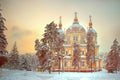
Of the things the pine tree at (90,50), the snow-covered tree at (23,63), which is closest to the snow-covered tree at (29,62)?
the snow-covered tree at (23,63)

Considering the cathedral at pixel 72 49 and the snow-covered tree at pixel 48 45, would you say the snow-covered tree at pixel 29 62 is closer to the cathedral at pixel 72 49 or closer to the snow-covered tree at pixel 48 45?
the snow-covered tree at pixel 48 45

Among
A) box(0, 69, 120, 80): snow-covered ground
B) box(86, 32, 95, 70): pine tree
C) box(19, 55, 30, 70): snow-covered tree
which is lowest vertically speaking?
box(0, 69, 120, 80): snow-covered ground

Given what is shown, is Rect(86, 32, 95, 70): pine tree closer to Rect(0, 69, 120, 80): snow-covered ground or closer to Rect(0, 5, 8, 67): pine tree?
Rect(0, 69, 120, 80): snow-covered ground

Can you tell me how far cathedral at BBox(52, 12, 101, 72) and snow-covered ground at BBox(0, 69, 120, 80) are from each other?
0.50 ft

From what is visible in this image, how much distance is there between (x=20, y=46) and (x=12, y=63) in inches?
22.9

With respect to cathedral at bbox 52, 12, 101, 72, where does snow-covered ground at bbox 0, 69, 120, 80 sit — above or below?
below

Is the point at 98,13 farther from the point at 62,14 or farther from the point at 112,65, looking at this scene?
the point at 112,65

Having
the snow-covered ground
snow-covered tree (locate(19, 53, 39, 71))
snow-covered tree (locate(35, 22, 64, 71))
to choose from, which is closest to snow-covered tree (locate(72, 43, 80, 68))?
the snow-covered ground

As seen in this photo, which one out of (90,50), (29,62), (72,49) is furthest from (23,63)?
(90,50)

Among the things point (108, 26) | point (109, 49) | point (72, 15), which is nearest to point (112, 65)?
point (109, 49)

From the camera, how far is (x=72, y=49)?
8.55 meters

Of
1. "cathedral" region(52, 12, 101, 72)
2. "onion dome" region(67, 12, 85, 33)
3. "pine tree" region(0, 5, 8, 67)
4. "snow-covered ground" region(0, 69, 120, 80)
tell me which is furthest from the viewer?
"onion dome" region(67, 12, 85, 33)

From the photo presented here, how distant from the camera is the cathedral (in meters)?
8.40

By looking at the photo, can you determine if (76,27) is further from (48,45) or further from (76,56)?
(48,45)
